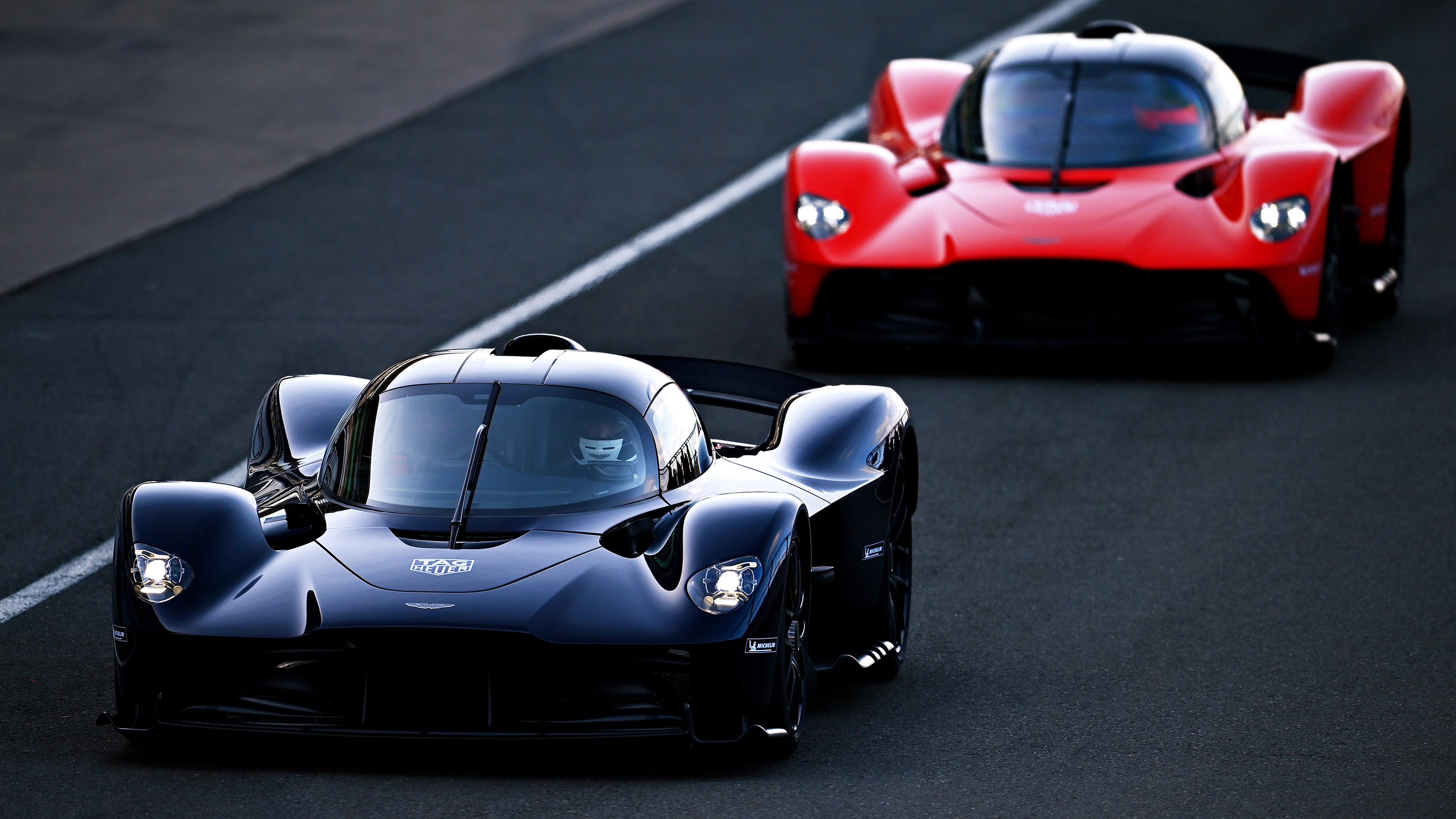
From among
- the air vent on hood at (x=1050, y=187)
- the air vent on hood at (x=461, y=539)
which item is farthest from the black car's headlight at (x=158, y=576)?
the air vent on hood at (x=1050, y=187)

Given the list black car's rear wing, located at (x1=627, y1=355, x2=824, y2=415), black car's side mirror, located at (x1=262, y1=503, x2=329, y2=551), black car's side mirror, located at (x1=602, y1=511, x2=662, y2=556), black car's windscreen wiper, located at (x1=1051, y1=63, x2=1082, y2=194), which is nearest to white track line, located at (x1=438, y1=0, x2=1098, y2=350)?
black car's rear wing, located at (x1=627, y1=355, x2=824, y2=415)

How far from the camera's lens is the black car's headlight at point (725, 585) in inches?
243

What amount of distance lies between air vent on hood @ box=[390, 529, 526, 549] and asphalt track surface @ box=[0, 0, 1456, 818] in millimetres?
586

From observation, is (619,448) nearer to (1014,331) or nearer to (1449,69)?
(1014,331)

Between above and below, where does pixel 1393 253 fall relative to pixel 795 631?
below

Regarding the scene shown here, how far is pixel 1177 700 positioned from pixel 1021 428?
12.8 feet

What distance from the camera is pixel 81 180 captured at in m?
15.7

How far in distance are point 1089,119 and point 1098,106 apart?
0.41ft

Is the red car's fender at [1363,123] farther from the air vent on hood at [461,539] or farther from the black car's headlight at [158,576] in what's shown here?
the black car's headlight at [158,576]

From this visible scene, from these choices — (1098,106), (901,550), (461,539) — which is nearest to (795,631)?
(461,539)

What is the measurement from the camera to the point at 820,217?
1201 centimetres

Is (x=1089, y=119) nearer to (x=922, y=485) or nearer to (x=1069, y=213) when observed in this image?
(x=1069, y=213)

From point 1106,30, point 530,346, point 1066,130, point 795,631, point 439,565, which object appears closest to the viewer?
point 439,565

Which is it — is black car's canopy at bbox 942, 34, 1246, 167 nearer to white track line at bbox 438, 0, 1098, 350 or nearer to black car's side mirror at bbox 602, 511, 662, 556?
white track line at bbox 438, 0, 1098, 350
